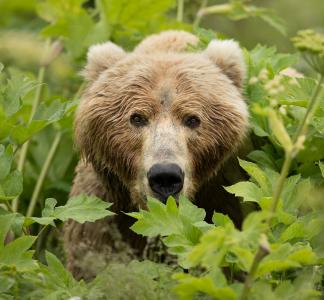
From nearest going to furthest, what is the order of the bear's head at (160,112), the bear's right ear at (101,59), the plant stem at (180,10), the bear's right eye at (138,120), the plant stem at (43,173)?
the bear's head at (160,112) < the bear's right eye at (138,120) < the bear's right ear at (101,59) < the plant stem at (43,173) < the plant stem at (180,10)

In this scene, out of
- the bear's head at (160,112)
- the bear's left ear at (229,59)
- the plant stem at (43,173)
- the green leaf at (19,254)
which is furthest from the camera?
the plant stem at (43,173)

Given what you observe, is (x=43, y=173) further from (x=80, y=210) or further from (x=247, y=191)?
(x=247, y=191)

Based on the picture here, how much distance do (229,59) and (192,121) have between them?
20.5 inches

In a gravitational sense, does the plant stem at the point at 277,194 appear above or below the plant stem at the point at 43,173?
above

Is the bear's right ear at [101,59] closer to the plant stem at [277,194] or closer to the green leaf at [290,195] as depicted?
the green leaf at [290,195]

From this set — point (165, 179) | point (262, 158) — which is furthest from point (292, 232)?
point (262, 158)

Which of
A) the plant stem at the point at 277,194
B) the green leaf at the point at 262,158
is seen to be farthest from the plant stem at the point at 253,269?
the green leaf at the point at 262,158

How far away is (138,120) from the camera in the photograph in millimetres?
4992

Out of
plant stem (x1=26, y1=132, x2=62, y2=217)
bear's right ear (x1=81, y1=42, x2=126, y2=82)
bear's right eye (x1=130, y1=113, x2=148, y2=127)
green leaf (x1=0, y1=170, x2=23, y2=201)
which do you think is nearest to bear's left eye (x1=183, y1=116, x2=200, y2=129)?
bear's right eye (x1=130, y1=113, x2=148, y2=127)

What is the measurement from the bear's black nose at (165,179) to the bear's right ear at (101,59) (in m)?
1.12

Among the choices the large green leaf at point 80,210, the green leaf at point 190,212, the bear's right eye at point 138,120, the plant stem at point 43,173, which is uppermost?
the bear's right eye at point 138,120

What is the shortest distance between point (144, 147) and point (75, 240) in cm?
99

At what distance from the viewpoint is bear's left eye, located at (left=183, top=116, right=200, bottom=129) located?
4.96 meters

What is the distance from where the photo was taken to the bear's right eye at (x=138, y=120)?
4965mm
